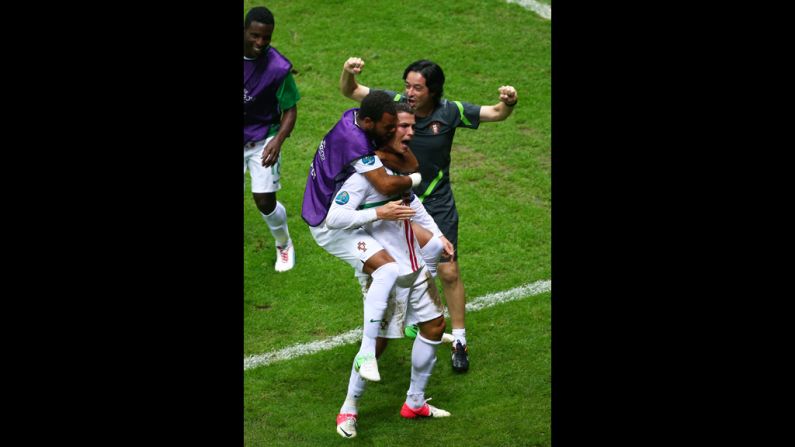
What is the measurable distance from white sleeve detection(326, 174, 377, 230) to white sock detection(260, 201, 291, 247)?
299cm

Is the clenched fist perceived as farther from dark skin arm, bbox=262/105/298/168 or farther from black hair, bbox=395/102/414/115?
dark skin arm, bbox=262/105/298/168

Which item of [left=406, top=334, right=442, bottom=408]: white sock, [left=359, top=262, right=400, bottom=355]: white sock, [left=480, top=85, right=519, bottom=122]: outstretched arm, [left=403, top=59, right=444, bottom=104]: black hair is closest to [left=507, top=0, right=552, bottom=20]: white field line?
[left=480, top=85, right=519, bottom=122]: outstretched arm

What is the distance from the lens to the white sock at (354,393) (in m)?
7.77

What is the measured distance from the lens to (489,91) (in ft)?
45.0

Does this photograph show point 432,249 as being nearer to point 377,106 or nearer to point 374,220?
point 374,220

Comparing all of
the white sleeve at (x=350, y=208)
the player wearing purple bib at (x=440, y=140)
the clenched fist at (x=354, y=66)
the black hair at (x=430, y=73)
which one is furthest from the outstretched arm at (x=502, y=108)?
the white sleeve at (x=350, y=208)

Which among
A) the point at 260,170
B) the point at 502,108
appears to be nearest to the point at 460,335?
the point at 502,108

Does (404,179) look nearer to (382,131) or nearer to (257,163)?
(382,131)

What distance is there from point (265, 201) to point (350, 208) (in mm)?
3008

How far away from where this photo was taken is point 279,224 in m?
10.6

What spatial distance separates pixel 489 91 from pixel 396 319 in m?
6.30

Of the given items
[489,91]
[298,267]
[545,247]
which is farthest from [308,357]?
[489,91]

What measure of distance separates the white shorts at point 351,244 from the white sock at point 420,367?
0.64m

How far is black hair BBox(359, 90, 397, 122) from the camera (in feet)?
24.6
